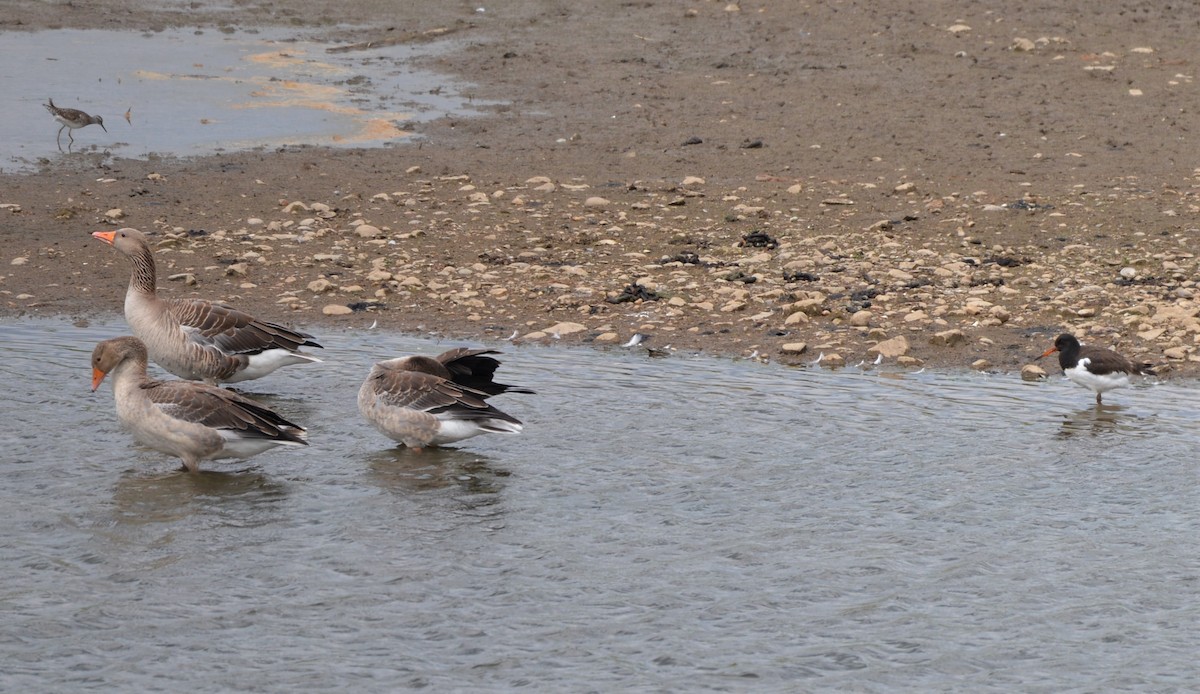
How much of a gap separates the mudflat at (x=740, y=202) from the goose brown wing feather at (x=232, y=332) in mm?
1833

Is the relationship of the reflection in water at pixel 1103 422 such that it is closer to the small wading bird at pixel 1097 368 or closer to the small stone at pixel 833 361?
the small wading bird at pixel 1097 368

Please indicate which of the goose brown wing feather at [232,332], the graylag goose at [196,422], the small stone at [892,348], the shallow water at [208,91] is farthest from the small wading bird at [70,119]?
the small stone at [892,348]

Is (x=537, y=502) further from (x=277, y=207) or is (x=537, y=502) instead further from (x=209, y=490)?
(x=277, y=207)

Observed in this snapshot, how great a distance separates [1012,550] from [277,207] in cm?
1140

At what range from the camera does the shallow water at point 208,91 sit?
69.2 feet

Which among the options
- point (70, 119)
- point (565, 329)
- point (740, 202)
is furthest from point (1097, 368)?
point (70, 119)

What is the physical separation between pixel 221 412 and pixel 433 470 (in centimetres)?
151

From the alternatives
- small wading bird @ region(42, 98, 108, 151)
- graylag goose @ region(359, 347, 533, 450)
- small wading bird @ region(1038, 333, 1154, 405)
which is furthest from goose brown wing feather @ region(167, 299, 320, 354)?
small wading bird @ region(42, 98, 108, 151)

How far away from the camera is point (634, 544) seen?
8.69 metres

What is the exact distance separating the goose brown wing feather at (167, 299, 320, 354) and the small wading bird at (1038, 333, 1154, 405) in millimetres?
6260

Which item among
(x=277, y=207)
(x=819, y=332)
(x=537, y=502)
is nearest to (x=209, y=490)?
(x=537, y=502)

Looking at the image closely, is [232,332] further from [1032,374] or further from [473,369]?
[1032,374]

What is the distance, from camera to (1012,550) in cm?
862

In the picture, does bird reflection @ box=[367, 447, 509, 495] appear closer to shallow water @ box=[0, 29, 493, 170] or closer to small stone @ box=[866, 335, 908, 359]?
small stone @ box=[866, 335, 908, 359]
